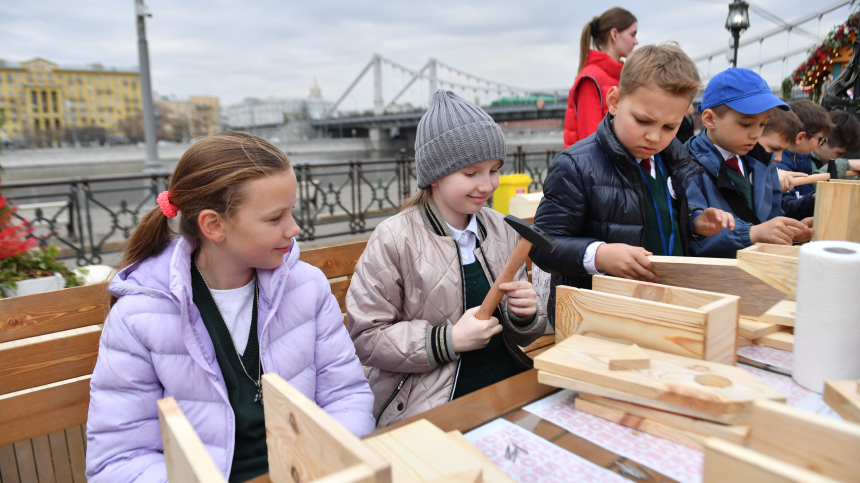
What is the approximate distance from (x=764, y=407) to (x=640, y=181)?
4.10 feet

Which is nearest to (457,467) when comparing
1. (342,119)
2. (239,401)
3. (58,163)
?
(239,401)

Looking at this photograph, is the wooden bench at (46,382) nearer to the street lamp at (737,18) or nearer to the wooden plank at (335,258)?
the wooden plank at (335,258)

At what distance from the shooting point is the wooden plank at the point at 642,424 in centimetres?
76

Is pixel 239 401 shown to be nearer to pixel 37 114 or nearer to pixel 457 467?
pixel 457 467

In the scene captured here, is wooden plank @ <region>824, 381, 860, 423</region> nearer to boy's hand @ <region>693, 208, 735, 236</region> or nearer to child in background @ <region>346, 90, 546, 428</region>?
child in background @ <region>346, 90, 546, 428</region>

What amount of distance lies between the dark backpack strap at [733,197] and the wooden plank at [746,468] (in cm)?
190

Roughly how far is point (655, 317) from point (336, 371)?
805 millimetres

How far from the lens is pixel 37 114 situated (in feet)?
145

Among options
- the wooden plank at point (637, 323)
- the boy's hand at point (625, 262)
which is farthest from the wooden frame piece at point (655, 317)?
the boy's hand at point (625, 262)

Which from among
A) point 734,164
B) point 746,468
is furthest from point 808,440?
point 734,164

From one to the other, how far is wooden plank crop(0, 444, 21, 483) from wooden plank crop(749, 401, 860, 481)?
5.27ft

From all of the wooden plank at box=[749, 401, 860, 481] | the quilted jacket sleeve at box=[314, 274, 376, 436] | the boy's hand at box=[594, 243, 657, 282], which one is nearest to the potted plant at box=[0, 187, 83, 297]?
the quilted jacket sleeve at box=[314, 274, 376, 436]

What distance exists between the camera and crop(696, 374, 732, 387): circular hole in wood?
79 centimetres

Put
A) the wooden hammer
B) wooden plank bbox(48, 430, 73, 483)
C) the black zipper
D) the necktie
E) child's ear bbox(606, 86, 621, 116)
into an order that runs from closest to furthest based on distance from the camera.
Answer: the wooden hammer, wooden plank bbox(48, 430, 73, 483), the black zipper, child's ear bbox(606, 86, 621, 116), the necktie
